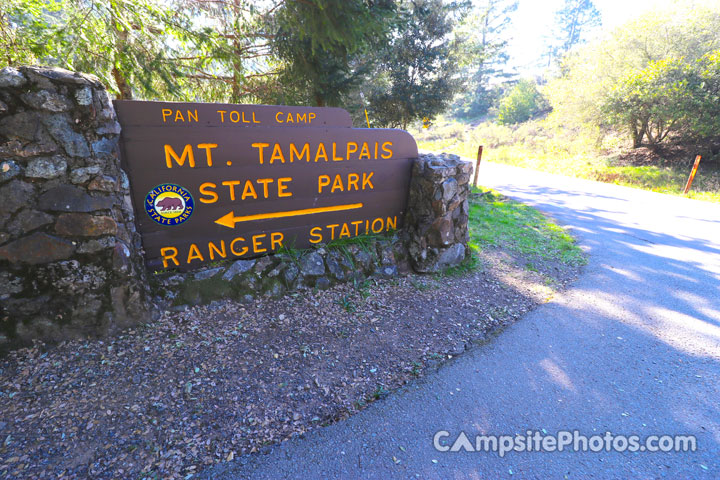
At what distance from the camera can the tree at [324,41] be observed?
400cm

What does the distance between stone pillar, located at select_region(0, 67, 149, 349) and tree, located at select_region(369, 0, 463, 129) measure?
914 centimetres

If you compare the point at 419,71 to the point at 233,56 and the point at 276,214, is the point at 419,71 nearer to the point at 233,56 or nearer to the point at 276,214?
the point at 233,56

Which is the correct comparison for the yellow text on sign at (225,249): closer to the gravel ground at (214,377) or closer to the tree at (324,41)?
the gravel ground at (214,377)

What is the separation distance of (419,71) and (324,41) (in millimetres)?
7558

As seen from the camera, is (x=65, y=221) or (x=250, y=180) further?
(x=250, y=180)

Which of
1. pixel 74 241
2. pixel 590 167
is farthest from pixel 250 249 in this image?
pixel 590 167

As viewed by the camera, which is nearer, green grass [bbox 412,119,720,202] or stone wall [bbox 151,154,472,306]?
stone wall [bbox 151,154,472,306]

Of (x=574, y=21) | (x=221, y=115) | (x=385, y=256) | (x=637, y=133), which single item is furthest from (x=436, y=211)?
(x=574, y=21)

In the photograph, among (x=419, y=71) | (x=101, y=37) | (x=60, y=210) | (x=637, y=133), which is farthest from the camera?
(x=637, y=133)

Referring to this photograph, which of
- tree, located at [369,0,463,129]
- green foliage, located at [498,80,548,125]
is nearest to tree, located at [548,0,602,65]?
green foliage, located at [498,80,548,125]

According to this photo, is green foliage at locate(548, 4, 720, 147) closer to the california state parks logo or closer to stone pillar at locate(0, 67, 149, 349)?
the california state parks logo

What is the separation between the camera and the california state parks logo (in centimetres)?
253

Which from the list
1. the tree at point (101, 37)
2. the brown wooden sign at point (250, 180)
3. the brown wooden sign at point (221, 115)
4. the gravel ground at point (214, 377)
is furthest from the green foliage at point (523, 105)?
the gravel ground at point (214, 377)

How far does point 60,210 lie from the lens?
7.00ft
